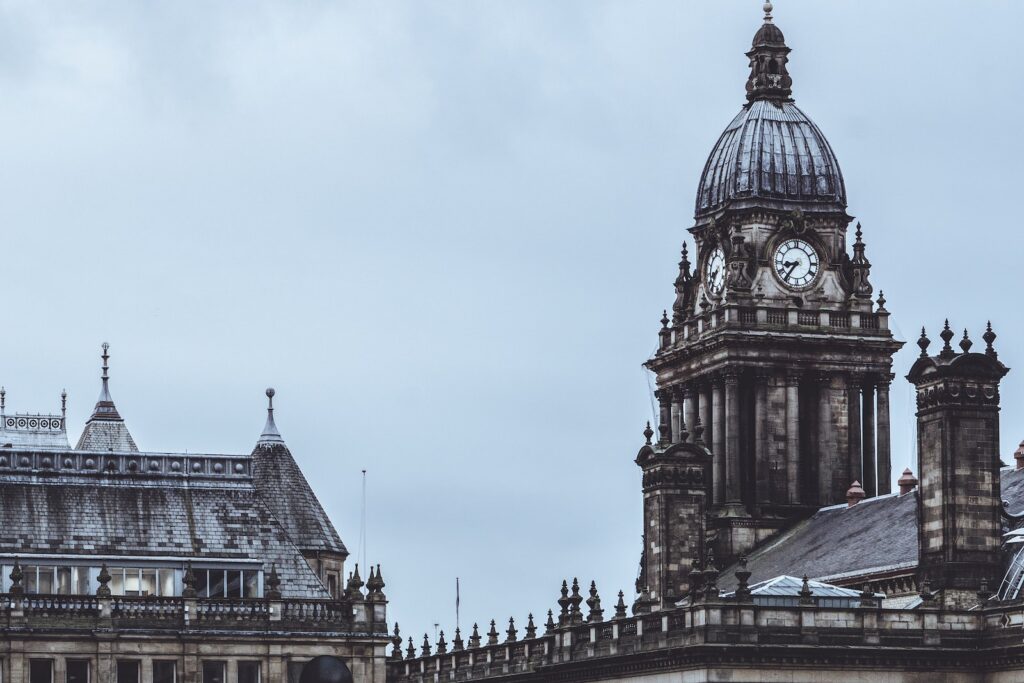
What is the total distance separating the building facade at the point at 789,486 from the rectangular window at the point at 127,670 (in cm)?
1948

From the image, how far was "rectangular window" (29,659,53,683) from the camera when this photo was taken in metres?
130

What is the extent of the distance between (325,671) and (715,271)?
43525mm

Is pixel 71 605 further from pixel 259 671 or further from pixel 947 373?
pixel 947 373

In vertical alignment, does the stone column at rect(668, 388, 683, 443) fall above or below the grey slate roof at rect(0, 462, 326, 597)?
above

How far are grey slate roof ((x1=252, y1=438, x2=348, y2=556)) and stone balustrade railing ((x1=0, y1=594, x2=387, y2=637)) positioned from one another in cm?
1061

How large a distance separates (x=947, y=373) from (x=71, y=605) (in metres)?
41.8

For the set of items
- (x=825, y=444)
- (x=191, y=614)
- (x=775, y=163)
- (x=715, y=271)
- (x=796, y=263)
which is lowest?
(x=191, y=614)

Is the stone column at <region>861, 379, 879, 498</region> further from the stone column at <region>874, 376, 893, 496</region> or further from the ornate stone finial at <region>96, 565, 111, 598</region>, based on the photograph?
the ornate stone finial at <region>96, 565, 111, 598</region>

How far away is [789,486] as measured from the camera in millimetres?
161750

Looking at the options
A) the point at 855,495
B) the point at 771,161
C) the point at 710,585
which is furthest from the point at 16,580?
the point at 771,161

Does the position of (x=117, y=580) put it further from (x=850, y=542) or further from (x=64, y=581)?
(x=850, y=542)

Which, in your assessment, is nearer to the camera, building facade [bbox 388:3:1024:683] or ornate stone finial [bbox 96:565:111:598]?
building facade [bbox 388:3:1024:683]

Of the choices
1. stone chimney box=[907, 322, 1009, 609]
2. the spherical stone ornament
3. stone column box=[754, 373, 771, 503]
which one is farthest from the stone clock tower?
stone chimney box=[907, 322, 1009, 609]

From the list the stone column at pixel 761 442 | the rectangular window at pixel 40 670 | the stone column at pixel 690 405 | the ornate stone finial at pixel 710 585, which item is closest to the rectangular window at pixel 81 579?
the rectangular window at pixel 40 670
